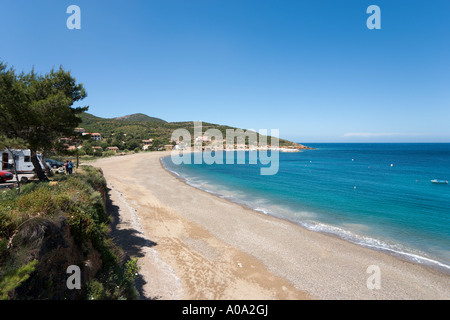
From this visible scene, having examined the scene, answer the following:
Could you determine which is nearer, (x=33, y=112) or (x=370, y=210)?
(x=33, y=112)

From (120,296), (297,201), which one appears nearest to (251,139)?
(297,201)

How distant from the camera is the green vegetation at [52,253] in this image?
401 centimetres

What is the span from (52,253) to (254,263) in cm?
781

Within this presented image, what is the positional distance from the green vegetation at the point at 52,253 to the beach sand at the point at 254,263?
5.56 ft

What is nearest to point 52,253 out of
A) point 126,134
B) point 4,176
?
point 4,176

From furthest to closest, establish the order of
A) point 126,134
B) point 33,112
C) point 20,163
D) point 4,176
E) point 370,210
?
1. point 126,134
2. point 370,210
3. point 20,163
4. point 4,176
5. point 33,112

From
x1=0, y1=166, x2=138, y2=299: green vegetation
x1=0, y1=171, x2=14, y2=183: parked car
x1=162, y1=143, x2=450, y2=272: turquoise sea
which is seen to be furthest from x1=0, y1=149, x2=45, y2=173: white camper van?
x1=162, y1=143, x2=450, y2=272: turquoise sea

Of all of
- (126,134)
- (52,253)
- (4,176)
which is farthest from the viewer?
(126,134)

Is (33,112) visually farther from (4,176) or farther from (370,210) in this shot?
(370,210)

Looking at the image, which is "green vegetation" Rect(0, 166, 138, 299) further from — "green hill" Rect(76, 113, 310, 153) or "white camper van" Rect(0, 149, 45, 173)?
"green hill" Rect(76, 113, 310, 153)

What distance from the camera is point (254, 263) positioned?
379 inches

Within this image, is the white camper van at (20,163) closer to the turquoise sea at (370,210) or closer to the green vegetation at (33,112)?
the green vegetation at (33,112)

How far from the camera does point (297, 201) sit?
20766mm

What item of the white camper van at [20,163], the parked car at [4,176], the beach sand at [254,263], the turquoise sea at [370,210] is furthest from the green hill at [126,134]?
the beach sand at [254,263]
